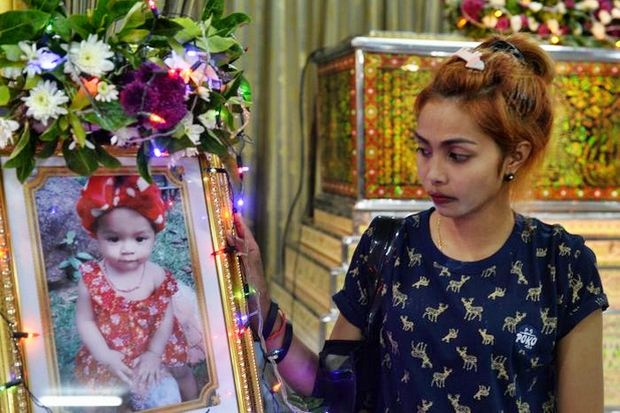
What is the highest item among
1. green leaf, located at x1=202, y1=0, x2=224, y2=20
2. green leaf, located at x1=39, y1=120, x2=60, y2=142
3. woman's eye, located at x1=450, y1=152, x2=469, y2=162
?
green leaf, located at x1=202, y1=0, x2=224, y2=20

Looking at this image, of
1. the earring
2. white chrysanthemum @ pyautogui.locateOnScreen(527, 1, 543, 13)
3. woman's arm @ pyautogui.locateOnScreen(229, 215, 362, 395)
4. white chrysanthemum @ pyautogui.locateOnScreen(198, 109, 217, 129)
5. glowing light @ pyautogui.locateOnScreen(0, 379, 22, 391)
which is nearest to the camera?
glowing light @ pyautogui.locateOnScreen(0, 379, 22, 391)

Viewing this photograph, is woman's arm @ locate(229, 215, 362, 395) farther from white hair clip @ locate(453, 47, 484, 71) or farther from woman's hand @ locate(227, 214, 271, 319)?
white hair clip @ locate(453, 47, 484, 71)

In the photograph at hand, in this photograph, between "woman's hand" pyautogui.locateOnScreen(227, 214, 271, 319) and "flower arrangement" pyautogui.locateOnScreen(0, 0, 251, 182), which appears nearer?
"flower arrangement" pyautogui.locateOnScreen(0, 0, 251, 182)

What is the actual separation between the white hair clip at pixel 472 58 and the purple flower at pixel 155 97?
19.4 inches

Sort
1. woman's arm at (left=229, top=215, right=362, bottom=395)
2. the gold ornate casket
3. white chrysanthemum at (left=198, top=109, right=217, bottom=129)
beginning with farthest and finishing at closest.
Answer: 1. the gold ornate casket
2. woman's arm at (left=229, top=215, right=362, bottom=395)
3. white chrysanthemum at (left=198, top=109, right=217, bottom=129)

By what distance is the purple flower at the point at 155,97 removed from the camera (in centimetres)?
91

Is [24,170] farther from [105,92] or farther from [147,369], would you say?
[147,369]

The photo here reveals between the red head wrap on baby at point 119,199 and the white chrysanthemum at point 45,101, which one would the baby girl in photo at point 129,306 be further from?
the white chrysanthemum at point 45,101

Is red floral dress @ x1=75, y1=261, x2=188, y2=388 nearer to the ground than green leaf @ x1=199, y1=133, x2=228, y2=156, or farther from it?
nearer to the ground

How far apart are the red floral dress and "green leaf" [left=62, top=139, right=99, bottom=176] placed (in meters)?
0.13

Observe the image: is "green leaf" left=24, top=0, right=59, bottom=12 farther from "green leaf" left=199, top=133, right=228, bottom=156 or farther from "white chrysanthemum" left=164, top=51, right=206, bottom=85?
"green leaf" left=199, top=133, right=228, bottom=156

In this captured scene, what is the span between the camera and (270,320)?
1.19m

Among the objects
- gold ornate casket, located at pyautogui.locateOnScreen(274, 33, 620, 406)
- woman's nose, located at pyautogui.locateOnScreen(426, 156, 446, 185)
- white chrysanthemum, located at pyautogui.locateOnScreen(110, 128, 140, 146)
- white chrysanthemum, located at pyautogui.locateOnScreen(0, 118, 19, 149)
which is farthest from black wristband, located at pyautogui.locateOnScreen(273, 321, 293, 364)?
gold ornate casket, located at pyautogui.locateOnScreen(274, 33, 620, 406)

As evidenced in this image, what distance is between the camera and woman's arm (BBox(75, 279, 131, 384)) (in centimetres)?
93
